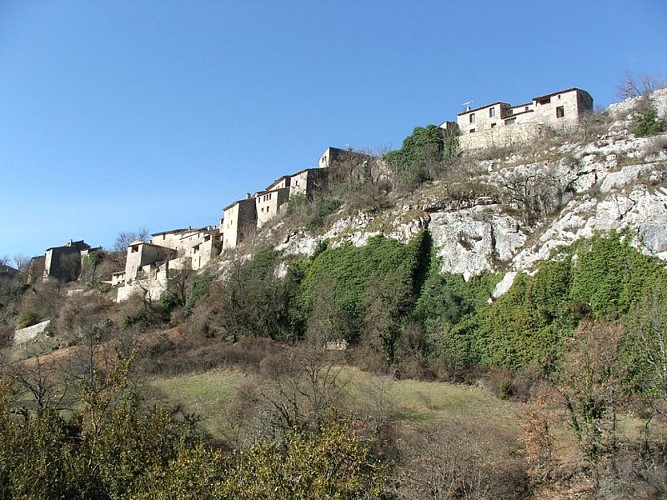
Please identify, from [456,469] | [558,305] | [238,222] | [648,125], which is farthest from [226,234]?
[456,469]

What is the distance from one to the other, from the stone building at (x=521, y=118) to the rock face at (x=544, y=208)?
11.0ft

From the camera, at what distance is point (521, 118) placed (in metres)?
52.3

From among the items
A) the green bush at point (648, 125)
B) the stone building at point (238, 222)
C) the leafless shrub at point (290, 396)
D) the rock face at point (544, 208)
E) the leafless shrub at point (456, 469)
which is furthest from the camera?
the stone building at point (238, 222)

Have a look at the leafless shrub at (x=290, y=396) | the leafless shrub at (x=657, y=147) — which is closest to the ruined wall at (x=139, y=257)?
the leafless shrub at (x=290, y=396)

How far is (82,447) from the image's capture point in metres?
19.3

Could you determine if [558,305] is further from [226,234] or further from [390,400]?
[226,234]

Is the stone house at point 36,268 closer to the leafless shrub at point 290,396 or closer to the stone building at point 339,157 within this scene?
the stone building at point 339,157

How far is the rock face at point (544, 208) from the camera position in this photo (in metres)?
33.2

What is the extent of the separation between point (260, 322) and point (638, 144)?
27.8 metres

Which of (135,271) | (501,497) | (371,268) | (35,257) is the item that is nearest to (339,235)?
(371,268)

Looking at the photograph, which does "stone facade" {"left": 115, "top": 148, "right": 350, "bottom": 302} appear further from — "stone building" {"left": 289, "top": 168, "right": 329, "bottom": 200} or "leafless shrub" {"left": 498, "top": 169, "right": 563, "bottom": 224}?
"leafless shrub" {"left": 498, "top": 169, "right": 563, "bottom": 224}

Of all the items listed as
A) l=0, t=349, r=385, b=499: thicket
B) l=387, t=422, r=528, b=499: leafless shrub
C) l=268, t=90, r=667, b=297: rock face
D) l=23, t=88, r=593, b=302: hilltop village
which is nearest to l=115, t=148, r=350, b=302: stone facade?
l=23, t=88, r=593, b=302: hilltop village

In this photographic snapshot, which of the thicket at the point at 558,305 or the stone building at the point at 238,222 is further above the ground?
the stone building at the point at 238,222

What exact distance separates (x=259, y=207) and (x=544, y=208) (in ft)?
103
